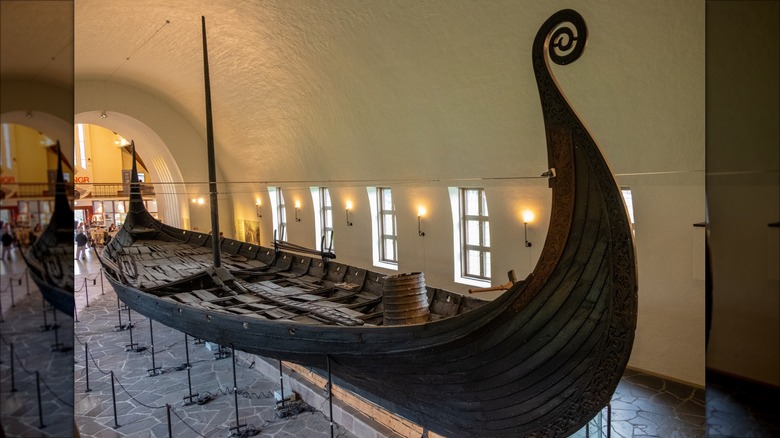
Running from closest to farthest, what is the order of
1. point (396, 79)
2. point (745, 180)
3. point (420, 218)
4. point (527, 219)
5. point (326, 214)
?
point (745, 180) → point (527, 219) → point (396, 79) → point (420, 218) → point (326, 214)

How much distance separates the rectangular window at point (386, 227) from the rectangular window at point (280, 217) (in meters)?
1.46

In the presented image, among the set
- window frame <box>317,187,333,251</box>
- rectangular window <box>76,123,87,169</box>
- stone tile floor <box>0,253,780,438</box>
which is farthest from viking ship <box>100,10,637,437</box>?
rectangular window <box>76,123,87,169</box>

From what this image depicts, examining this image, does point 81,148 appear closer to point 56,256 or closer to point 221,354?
point 221,354

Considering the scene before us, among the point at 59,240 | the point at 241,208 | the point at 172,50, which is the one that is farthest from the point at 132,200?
the point at 59,240

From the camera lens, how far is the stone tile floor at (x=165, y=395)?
0.69 metres

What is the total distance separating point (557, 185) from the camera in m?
2.59

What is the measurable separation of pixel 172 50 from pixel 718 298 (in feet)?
26.6

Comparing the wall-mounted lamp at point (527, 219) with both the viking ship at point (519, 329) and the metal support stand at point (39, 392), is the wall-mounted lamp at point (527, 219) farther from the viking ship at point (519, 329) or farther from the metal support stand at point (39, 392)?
the metal support stand at point (39, 392)

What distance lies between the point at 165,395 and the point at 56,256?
6.02 meters

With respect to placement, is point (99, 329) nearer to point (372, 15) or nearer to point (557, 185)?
point (372, 15)

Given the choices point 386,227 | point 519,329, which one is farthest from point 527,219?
point 519,329

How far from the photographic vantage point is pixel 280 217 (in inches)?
290

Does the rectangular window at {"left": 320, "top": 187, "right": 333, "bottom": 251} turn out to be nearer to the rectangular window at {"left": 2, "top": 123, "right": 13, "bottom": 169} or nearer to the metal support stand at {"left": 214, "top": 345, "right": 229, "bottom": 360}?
the metal support stand at {"left": 214, "top": 345, "right": 229, "bottom": 360}

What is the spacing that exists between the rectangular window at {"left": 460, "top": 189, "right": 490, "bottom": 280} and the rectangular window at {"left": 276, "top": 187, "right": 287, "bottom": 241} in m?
2.69
